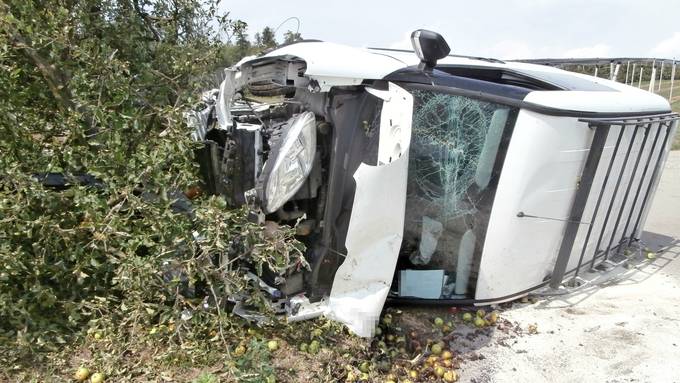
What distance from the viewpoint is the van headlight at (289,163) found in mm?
3047

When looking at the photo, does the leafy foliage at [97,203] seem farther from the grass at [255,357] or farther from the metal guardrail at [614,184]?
the metal guardrail at [614,184]

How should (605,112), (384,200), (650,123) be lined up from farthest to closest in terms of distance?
1. (650,123)
2. (605,112)
3. (384,200)

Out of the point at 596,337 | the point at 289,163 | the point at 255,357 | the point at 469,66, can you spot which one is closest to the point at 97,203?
the point at 289,163

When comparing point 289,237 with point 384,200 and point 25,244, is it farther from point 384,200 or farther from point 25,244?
point 25,244

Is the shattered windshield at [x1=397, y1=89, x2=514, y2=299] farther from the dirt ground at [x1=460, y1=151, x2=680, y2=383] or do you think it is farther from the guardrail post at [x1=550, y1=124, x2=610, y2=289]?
the guardrail post at [x1=550, y1=124, x2=610, y2=289]

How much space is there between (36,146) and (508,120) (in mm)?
3040

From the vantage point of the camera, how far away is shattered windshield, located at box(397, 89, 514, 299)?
3.45 meters

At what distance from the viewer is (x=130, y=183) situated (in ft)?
9.59

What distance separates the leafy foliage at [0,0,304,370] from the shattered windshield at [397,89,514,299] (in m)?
1.03

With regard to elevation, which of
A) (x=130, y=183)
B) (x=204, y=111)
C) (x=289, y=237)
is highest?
(x=204, y=111)

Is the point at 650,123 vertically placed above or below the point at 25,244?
above

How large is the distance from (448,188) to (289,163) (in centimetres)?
121

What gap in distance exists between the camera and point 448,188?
357 centimetres

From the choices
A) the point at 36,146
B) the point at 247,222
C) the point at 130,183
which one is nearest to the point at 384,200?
the point at 247,222
